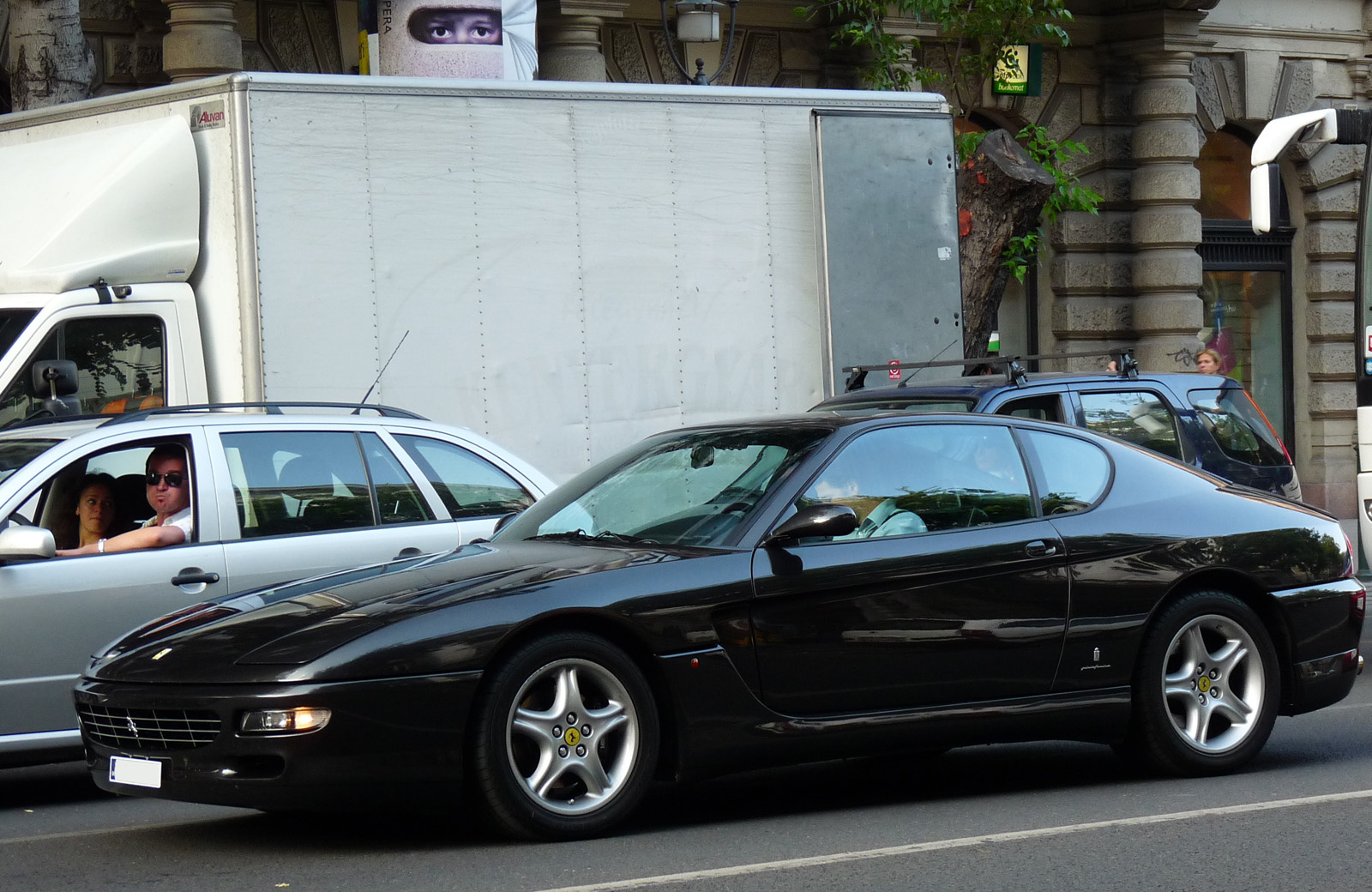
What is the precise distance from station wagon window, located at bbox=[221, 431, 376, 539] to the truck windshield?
8.46ft

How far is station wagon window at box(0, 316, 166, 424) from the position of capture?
9859 millimetres

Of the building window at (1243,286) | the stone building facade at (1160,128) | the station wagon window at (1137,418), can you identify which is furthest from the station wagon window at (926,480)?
the building window at (1243,286)

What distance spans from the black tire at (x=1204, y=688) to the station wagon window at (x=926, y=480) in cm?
73

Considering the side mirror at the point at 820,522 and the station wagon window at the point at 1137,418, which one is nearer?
the side mirror at the point at 820,522

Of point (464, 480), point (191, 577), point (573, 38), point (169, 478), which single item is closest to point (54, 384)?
point (169, 478)

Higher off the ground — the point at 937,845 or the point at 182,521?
the point at 182,521

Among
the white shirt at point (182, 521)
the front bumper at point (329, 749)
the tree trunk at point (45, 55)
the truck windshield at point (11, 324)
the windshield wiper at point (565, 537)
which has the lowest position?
the front bumper at point (329, 749)

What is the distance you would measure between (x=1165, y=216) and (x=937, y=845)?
677 inches

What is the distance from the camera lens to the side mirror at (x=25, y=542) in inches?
269

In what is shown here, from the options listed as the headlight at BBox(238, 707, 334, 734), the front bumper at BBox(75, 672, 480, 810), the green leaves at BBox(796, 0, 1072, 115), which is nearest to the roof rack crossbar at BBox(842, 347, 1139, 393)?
the front bumper at BBox(75, 672, 480, 810)

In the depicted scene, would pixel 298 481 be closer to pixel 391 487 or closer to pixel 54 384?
pixel 391 487

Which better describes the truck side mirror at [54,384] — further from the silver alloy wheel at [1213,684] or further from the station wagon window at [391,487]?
the silver alloy wheel at [1213,684]

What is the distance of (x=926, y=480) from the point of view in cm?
684

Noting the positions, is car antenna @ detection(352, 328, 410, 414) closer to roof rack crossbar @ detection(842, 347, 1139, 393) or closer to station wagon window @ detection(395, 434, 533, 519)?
station wagon window @ detection(395, 434, 533, 519)
